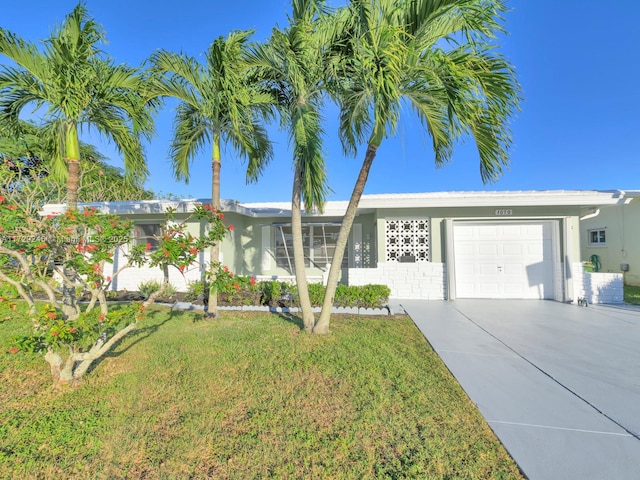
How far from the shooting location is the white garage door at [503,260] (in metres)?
9.12

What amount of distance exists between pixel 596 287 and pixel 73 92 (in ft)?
42.2

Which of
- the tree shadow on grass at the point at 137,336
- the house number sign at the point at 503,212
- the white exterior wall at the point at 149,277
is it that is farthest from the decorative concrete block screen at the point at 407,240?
the tree shadow on grass at the point at 137,336

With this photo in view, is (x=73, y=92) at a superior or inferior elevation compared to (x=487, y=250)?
superior

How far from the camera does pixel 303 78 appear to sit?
193 inches

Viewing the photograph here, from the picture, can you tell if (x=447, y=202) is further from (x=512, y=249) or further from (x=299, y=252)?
(x=299, y=252)

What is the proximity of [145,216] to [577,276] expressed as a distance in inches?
528

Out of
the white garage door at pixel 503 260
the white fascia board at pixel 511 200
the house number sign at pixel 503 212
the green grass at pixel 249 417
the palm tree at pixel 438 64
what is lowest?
the green grass at pixel 249 417

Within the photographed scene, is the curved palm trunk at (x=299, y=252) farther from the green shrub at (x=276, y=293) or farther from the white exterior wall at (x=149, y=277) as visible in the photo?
the white exterior wall at (x=149, y=277)

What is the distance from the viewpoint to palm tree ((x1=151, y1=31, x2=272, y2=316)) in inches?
207

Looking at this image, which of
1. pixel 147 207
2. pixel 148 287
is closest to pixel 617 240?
pixel 148 287

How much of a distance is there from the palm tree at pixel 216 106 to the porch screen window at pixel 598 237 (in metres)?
16.5

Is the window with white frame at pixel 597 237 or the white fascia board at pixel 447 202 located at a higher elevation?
the white fascia board at pixel 447 202

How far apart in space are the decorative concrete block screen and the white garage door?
91 cm

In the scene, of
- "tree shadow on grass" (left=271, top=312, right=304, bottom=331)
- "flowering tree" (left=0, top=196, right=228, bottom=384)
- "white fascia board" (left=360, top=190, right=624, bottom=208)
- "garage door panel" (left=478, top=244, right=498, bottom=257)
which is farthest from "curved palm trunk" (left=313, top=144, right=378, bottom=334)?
"garage door panel" (left=478, top=244, right=498, bottom=257)
